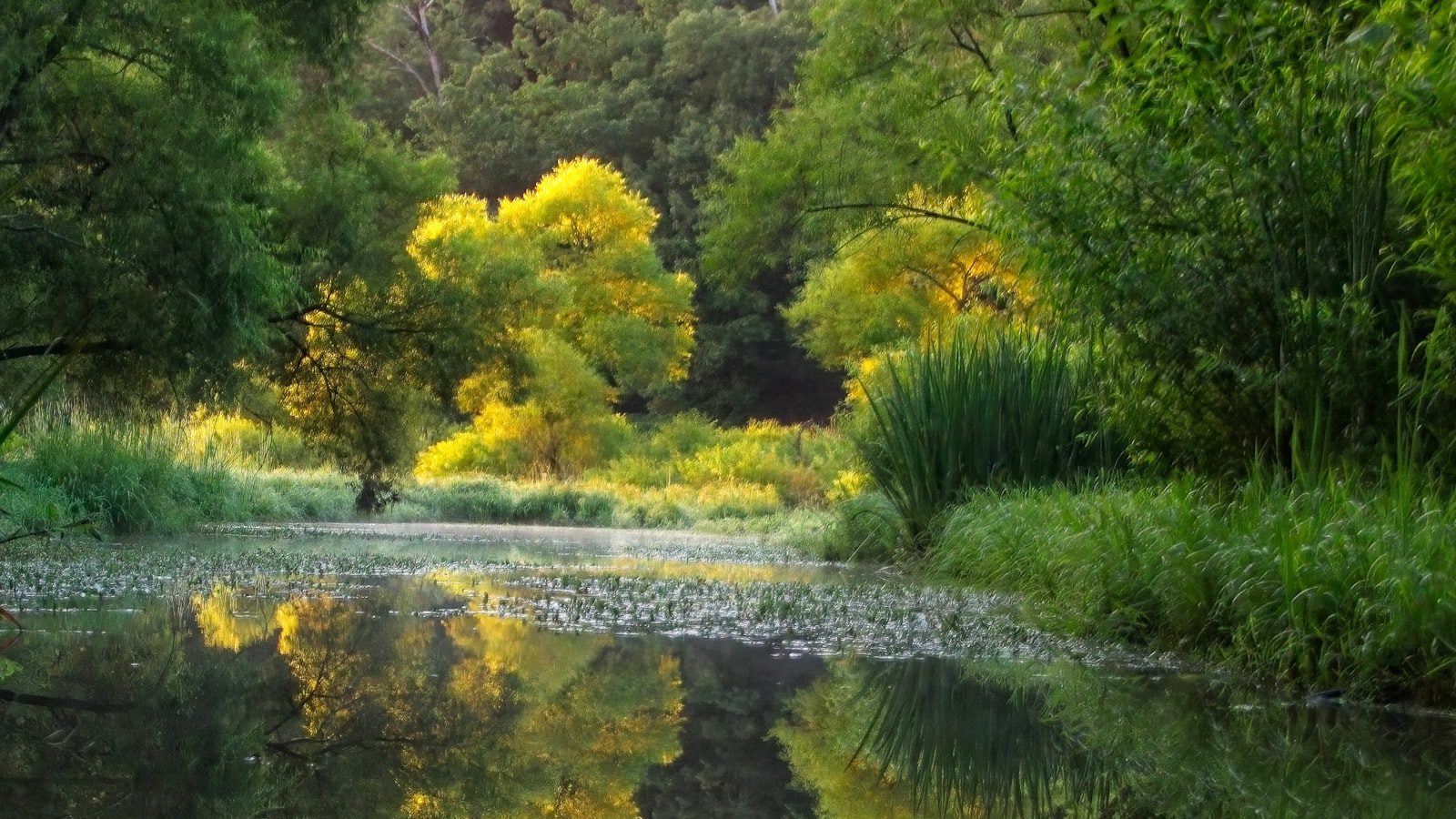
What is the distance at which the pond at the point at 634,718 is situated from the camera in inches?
137

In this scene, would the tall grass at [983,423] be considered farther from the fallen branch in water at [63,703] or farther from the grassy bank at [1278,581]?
the fallen branch in water at [63,703]

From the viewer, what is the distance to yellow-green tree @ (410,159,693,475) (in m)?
36.9

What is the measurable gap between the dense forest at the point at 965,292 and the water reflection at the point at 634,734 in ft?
2.88

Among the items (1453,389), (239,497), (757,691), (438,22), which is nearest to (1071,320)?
(1453,389)

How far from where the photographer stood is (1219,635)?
6523 millimetres

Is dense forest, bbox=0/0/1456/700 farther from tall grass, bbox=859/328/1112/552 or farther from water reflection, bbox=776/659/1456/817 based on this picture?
water reflection, bbox=776/659/1456/817

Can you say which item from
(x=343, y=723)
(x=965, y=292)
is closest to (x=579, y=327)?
(x=965, y=292)

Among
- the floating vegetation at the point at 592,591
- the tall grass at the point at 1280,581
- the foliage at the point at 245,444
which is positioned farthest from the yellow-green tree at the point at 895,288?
the tall grass at the point at 1280,581

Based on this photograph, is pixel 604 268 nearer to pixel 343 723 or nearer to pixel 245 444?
pixel 245 444

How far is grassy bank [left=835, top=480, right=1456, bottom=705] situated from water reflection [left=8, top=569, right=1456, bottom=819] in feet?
0.99

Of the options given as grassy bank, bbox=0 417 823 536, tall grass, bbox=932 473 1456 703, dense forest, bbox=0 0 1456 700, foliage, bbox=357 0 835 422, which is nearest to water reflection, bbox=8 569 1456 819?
tall grass, bbox=932 473 1456 703

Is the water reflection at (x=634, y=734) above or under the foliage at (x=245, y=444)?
above

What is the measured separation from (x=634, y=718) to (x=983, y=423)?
8.87 meters

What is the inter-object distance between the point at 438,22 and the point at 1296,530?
5961cm
